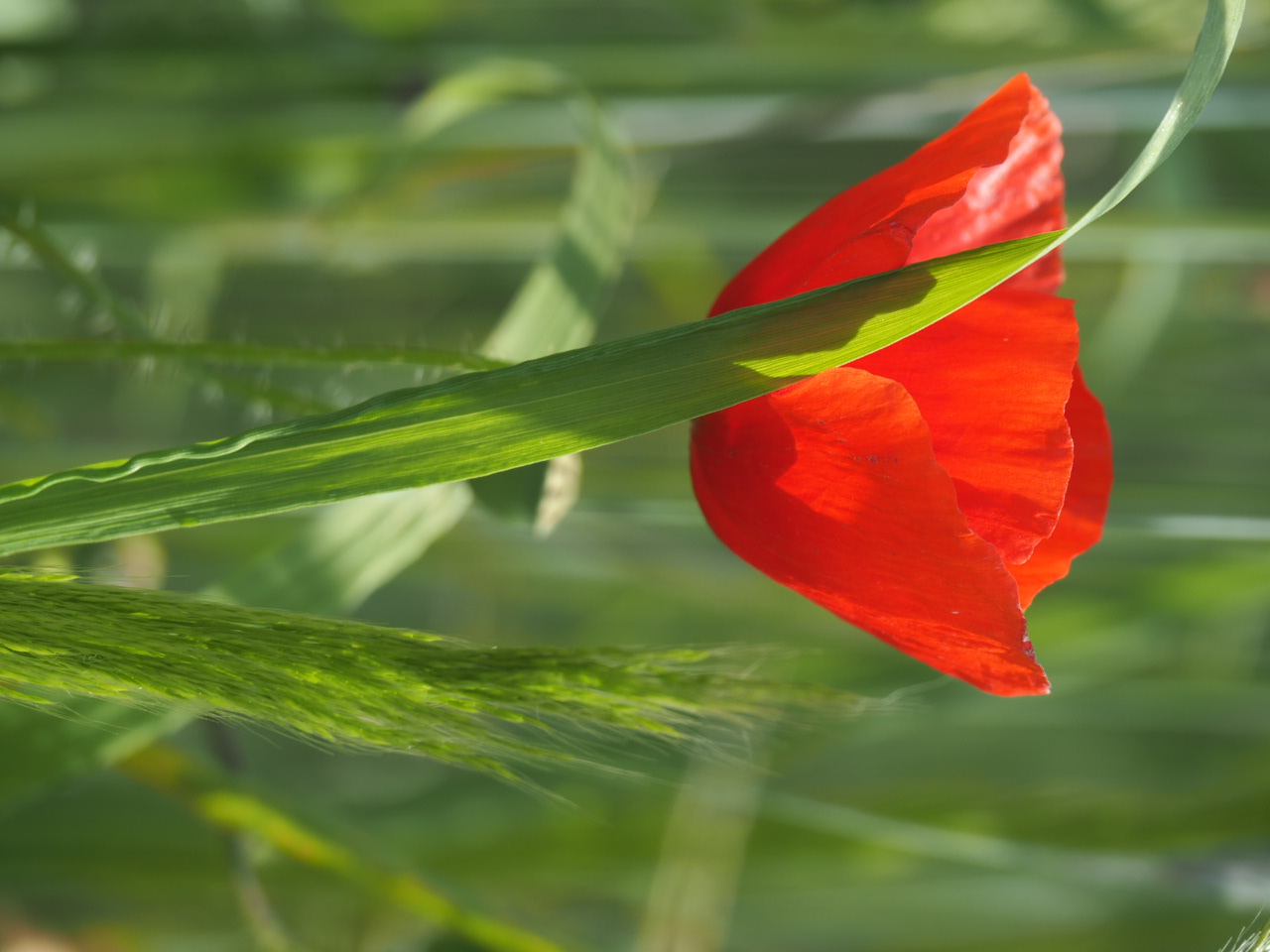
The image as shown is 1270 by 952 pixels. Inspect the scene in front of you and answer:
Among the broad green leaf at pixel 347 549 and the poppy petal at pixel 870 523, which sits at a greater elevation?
the broad green leaf at pixel 347 549

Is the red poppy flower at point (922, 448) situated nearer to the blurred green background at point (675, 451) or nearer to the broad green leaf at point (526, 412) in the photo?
the broad green leaf at point (526, 412)

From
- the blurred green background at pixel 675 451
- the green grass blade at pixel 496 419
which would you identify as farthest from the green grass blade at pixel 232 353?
the blurred green background at pixel 675 451

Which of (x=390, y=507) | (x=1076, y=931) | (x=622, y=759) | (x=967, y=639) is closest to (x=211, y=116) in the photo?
(x=390, y=507)

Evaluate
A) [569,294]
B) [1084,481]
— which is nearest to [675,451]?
[569,294]

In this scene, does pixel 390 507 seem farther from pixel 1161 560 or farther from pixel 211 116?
pixel 1161 560

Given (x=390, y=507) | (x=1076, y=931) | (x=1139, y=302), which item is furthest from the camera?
(x=1076, y=931)

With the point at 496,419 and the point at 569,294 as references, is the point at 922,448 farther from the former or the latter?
the point at 569,294
